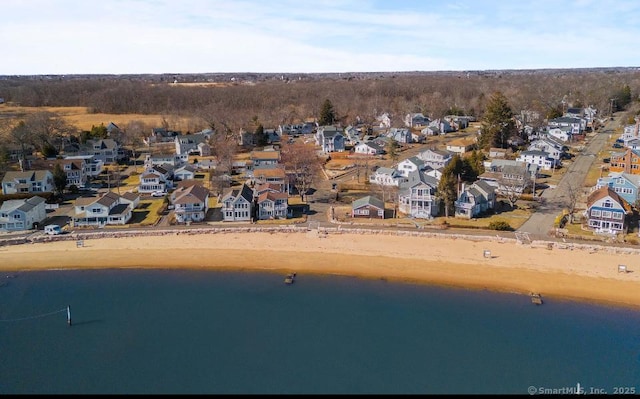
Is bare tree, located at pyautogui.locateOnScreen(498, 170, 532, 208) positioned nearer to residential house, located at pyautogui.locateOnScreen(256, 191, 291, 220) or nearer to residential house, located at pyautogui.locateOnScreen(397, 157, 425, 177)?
residential house, located at pyautogui.locateOnScreen(397, 157, 425, 177)

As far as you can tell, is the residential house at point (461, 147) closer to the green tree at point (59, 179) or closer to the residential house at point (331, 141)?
the residential house at point (331, 141)

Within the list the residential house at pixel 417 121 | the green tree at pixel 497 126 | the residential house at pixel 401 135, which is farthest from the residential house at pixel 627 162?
the residential house at pixel 417 121

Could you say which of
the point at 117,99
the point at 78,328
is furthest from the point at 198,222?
the point at 117,99

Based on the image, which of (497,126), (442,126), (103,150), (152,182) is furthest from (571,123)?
(103,150)

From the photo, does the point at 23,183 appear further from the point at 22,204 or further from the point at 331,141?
the point at 331,141

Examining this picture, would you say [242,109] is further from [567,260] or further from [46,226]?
[567,260]

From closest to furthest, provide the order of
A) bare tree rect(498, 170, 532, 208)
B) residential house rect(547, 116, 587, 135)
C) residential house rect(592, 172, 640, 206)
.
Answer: residential house rect(592, 172, 640, 206) < bare tree rect(498, 170, 532, 208) < residential house rect(547, 116, 587, 135)

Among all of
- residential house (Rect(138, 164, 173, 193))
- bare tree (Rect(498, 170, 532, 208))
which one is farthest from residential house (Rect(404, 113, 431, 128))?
residential house (Rect(138, 164, 173, 193))
